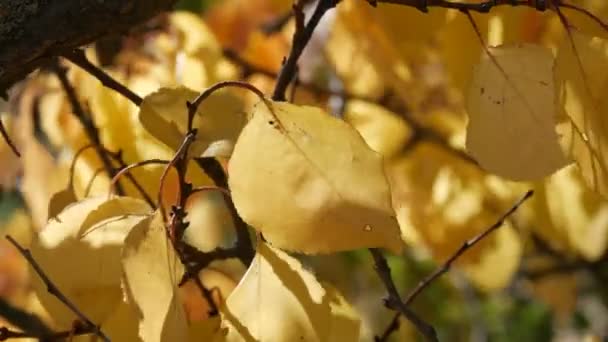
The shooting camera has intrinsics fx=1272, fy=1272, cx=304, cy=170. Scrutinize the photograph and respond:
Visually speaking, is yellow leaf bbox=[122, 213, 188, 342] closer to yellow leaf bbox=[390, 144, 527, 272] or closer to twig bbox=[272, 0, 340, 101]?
twig bbox=[272, 0, 340, 101]

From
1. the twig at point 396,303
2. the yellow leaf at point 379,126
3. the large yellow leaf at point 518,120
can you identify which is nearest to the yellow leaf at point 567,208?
the yellow leaf at point 379,126

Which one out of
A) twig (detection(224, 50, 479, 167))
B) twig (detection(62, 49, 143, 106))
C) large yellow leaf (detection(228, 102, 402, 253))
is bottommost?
twig (detection(224, 50, 479, 167))

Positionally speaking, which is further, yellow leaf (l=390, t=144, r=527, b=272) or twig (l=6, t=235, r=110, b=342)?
yellow leaf (l=390, t=144, r=527, b=272)

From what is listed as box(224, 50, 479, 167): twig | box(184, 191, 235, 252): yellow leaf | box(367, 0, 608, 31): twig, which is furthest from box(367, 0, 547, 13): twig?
box(184, 191, 235, 252): yellow leaf

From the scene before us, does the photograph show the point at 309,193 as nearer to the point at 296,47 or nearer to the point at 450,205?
the point at 296,47

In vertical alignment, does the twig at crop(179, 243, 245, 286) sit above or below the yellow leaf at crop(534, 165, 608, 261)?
above

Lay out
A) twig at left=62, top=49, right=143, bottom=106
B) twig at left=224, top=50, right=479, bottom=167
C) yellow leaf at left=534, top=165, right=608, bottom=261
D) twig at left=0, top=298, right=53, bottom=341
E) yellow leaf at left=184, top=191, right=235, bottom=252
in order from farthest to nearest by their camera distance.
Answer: yellow leaf at left=184, top=191, right=235, bottom=252 → twig at left=224, top=50, right=479, bottom=167 → yellow leaf at left=534, top=165, right=608, bottom=261 → twig at left=0, top=298, right=53, bottom=341 → twig at left=62, top=49, right=143, bottom=106
